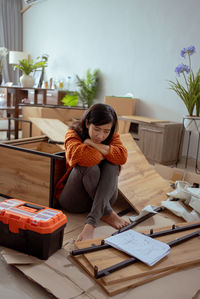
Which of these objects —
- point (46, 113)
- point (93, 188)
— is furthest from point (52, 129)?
point (46, 113)

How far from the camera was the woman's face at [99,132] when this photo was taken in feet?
5.59

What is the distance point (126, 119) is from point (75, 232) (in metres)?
2.59

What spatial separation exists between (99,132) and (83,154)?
0.17 metres

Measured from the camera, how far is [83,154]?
66.1 inches

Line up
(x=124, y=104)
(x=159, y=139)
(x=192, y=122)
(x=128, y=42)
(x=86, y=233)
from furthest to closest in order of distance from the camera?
(x=128, y=42)
(x=124, y=104)
(x=159, y=139)
(x=192, y=122)
(x=86, y=233)

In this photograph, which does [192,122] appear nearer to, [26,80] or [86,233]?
[86,233]

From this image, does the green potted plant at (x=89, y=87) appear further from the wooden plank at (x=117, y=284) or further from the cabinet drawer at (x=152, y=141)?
the wooden plank at (x=117, y=284)

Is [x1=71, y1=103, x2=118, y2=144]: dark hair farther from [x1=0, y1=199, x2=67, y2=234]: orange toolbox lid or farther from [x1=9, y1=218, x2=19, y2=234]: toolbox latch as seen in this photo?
[x1=9, y1=218, x2=19, y2=234]: toolbox latch

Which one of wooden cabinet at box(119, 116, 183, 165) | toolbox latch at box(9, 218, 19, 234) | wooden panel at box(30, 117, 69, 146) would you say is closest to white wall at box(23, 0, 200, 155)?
wooden cabinet at box(119, 116, 183, 165)

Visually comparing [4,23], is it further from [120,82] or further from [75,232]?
[75,232]

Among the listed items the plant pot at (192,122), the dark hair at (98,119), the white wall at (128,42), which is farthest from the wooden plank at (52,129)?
the white wall at (128,42)

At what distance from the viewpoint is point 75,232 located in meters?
1.64

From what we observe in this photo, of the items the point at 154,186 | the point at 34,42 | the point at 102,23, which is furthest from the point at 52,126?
the point at 34,42

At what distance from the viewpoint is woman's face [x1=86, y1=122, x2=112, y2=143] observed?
5.59ft
